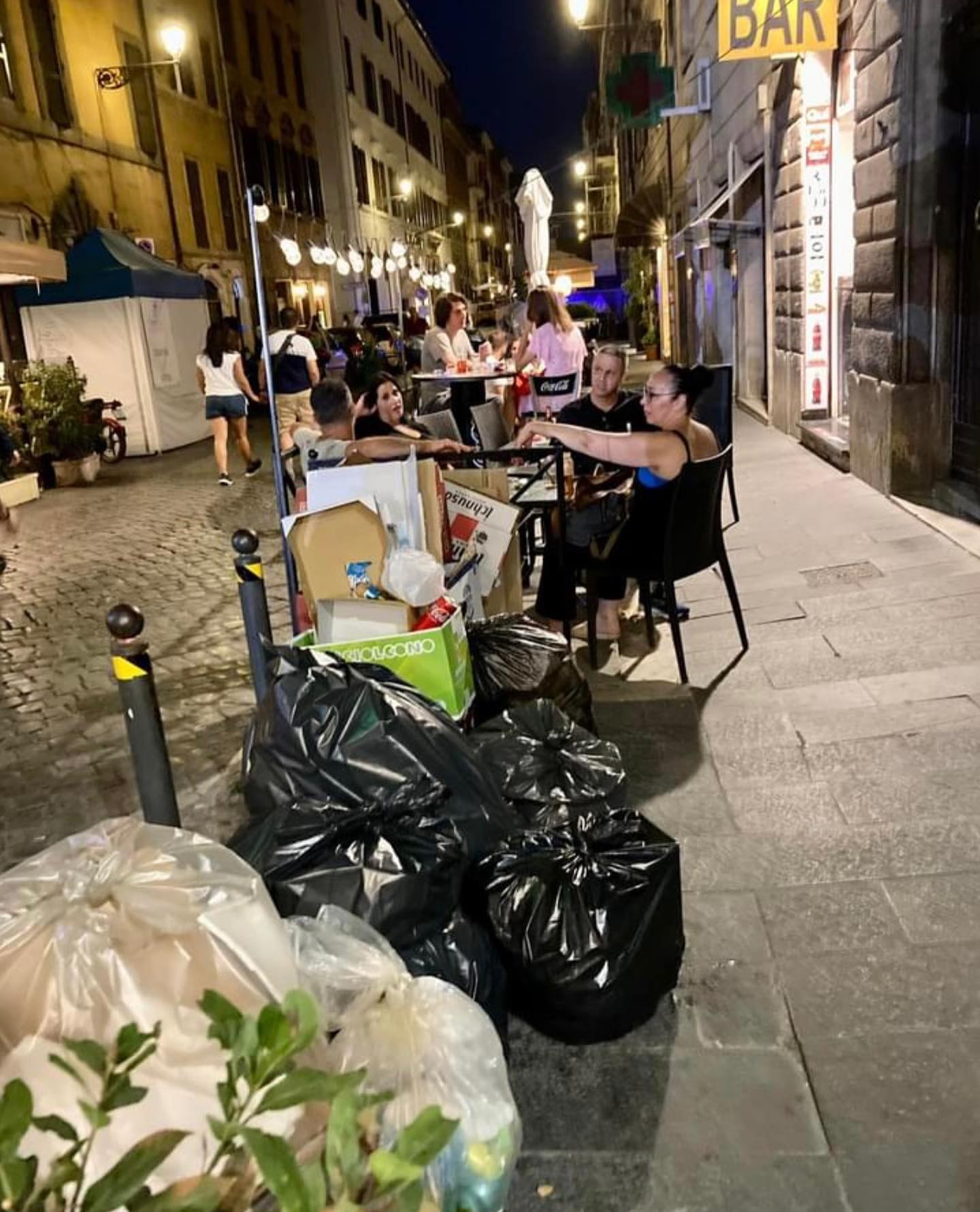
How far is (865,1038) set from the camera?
7.90ft

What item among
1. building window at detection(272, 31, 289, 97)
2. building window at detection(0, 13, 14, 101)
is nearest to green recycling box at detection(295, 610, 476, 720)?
building window at detection(0, 13, 14, 101)

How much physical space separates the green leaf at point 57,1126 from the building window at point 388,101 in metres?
45.4

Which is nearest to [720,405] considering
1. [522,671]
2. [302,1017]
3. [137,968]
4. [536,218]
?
[522,671]

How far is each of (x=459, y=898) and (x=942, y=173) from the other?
248 inches

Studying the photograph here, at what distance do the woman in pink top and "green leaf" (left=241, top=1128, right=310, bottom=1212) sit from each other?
790 cm

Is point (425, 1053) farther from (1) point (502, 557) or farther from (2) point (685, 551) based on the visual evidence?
(2) point (685, 551)

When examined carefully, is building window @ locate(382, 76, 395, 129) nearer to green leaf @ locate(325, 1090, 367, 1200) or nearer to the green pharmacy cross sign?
the green pharmacy cross sign

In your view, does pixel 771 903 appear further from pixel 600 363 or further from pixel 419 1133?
pixel 600 363

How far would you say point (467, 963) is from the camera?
7.75ft

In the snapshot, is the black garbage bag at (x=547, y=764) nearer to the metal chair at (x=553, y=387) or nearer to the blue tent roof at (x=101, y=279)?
the metal chair at (x=553, y=387)

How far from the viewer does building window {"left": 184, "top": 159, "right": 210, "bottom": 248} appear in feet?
72.1

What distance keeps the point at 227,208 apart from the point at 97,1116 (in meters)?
25.7

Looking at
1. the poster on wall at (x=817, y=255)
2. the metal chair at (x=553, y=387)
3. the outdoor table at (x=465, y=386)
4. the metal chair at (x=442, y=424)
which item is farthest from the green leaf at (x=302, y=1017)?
the poster on wall at (x=817, y=255)

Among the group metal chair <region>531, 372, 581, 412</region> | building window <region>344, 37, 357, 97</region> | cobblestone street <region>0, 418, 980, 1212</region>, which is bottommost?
cobblestone street <region>0, 418, 980, 1212</region>
